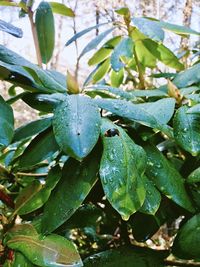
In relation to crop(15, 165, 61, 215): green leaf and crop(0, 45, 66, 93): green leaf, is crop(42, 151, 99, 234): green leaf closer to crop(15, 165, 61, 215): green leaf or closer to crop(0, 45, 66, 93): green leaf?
crop(15, 165, 61, 215): green leaf

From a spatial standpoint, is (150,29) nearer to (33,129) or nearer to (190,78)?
A: (190,78)

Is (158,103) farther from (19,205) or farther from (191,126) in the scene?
(19,205)

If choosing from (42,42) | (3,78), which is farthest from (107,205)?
(42,42)

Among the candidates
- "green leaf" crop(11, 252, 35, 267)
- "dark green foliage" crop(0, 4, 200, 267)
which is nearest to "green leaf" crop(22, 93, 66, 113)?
"dark green foliage" crop(0, 4, 200, 267)

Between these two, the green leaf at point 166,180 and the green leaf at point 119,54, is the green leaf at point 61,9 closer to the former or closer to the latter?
the green leaf at point 119,54

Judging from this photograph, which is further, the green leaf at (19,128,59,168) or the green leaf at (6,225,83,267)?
the green leaf at (19,128,59,168)

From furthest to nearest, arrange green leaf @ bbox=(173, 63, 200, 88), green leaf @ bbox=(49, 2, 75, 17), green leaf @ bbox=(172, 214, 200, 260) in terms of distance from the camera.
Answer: green leaf @ bbox=(49, 2, 75, 17) < green leaf @ bbox=(173, 63, 200, 88) < green leaf @ bbox=(172, 214, 200, 260)
